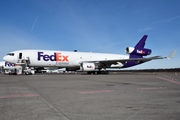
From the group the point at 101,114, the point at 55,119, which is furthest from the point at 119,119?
the point at 55,119

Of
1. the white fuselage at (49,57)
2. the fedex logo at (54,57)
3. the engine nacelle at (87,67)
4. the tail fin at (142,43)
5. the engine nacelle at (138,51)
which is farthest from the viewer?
the tail fin at (142,43)

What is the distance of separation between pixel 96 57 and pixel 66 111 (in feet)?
90.6

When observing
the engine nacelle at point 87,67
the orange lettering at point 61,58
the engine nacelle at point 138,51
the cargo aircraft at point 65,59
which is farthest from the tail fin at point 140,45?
the orange lettering at point 61,58

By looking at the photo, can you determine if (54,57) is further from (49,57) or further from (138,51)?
(138,51)

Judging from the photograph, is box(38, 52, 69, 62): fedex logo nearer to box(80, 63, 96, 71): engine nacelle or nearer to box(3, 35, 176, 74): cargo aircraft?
box(3, 35, 176, 74): cargo aircraft

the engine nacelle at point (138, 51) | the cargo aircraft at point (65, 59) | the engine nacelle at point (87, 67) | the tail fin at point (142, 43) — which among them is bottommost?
the engine nacelle at point (87, 67)

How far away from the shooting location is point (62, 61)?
90.6ft

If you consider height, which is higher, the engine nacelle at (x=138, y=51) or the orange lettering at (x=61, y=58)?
the engine nacelle at (x=138, y=51)

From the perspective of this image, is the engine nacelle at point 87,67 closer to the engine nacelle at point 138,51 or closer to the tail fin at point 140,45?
the engine nacelle at point 138,51

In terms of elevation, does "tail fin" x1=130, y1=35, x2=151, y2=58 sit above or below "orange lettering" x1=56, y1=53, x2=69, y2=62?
above

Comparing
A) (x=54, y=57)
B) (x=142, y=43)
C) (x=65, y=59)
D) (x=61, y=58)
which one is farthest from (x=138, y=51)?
(x=54, y=57)

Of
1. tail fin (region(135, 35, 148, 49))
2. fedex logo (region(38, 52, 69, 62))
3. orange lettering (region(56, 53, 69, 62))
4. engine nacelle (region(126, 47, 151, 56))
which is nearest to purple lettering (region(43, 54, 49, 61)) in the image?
fedex logo (region(38, 52, 69, 62))

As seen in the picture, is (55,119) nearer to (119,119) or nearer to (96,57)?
(119,119)

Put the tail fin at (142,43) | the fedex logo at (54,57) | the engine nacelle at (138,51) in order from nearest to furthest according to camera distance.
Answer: the fedex logo at (54,57), the engine nacelle at (138,51), the tail fin at (142,43)
